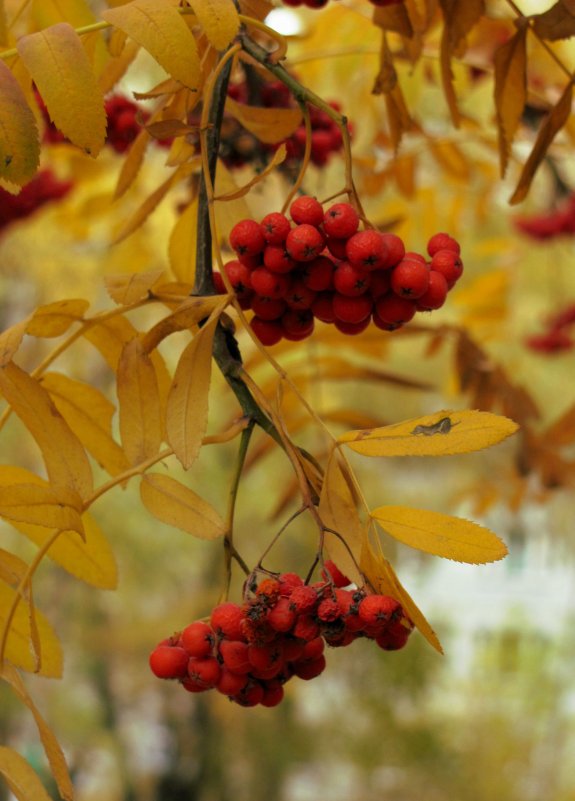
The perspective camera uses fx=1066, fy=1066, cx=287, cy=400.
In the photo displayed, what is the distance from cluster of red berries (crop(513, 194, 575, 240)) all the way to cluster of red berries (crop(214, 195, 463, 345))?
87cm

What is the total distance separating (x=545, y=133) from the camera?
0.46 m

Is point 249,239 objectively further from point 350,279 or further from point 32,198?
point 32,198

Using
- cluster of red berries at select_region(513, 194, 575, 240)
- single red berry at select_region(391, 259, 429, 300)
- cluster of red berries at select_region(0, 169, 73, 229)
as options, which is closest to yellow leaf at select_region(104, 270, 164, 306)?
single red berry at select_region(391, 259, 429, 300)

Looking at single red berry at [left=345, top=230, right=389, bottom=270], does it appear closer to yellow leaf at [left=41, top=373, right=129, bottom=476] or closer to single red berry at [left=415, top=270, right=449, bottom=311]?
single red berry at [left=415, top=270, right=449, bottom=311]

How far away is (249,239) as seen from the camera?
0.37m

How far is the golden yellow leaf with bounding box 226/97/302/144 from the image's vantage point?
1.57 feet

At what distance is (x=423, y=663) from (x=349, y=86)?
3.13 meters

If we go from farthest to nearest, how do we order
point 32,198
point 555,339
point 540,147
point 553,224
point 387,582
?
point 555,339, point 553,224, point 32,198, point 540,147, point 387,582

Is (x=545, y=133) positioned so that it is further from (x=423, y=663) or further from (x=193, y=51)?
(x=423, y=663)

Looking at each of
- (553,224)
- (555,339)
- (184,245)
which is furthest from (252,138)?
(555,339)

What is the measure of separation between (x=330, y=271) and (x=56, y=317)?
13cm

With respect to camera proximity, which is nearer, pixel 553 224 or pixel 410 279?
pixel 410 279

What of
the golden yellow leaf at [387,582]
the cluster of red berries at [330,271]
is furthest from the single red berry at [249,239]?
the golden yellow leaf at [387,582]

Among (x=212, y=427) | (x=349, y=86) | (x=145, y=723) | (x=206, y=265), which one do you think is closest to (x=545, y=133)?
(x=206, y=265)
